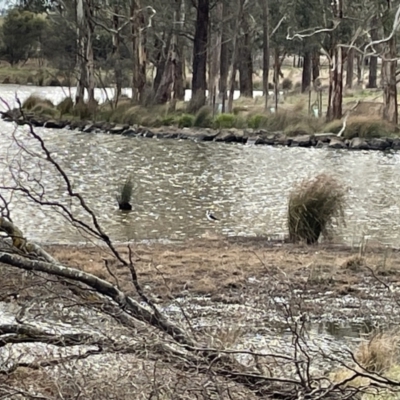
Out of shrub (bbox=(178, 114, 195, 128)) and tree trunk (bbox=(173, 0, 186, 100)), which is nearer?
shrub (bbox=(178, 114, 195, 128))

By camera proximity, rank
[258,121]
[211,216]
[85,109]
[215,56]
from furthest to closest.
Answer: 1. [215,56]
2. [85,109]
3. [258,121]
4. [211,216]

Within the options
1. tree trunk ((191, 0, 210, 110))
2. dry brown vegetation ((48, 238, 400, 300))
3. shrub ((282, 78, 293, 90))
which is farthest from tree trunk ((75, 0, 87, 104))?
dry brown vegetation ((48, 238, 400, 300))

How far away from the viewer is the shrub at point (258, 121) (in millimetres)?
25266

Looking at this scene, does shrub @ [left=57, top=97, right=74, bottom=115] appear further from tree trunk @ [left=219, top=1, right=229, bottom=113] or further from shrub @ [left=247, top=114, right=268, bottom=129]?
shrub @ [left=247, top=114, right=268, bottom=129]

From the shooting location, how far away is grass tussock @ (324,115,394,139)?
23.4m

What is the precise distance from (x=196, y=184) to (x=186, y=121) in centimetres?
1123

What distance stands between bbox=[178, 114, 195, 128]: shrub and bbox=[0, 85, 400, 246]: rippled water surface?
9.36ft

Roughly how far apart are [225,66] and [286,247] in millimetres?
29302

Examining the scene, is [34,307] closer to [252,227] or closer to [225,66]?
[252,227]

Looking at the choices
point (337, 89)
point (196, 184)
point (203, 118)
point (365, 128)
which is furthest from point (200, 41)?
point (196, 184)

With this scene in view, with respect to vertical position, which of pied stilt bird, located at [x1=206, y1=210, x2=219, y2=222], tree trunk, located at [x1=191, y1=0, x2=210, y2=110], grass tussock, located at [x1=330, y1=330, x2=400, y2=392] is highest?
tree trunk, located at [x1=191, y1=0, x2=210, y2=110]

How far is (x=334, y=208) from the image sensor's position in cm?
878

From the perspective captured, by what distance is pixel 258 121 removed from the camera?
83.5 ft

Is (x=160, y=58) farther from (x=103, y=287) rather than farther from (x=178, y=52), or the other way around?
(x=103, y=287)
